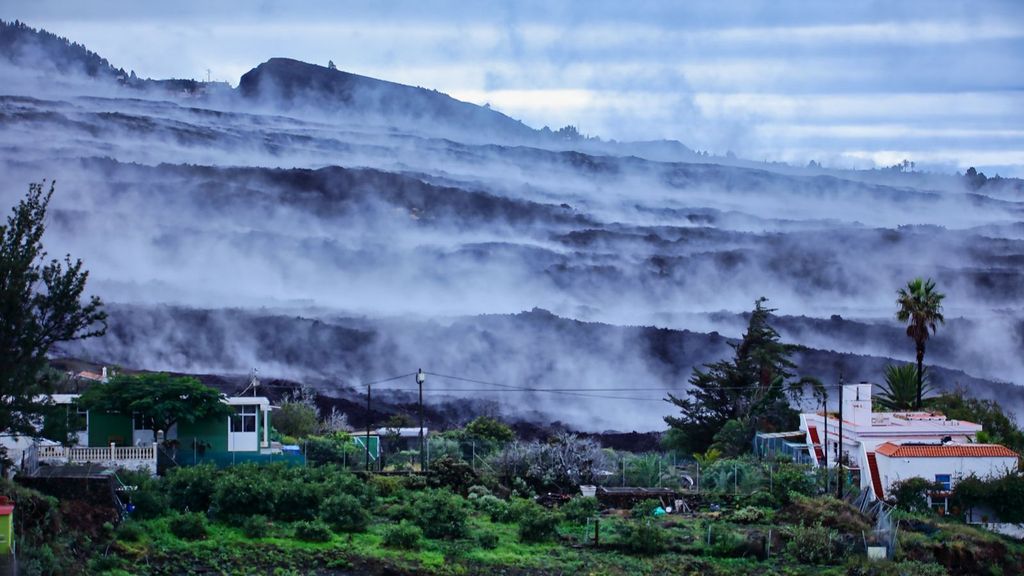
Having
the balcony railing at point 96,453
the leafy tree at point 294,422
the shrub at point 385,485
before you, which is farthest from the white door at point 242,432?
the leafy tree at point 294,422

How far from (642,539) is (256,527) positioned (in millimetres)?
6867

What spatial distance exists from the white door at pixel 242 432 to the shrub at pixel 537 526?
364 inches

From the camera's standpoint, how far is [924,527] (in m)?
25.4

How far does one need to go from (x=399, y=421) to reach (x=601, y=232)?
127 feet

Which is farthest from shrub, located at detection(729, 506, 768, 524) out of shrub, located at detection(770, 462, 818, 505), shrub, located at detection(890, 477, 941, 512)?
shrub, located at detection(890, 477, 941, 512)

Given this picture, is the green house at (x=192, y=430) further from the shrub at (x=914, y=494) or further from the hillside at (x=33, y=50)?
the hillside at (x=33, y=50)

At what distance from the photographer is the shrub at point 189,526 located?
21.8 metres

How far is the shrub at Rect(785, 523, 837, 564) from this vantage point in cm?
2325

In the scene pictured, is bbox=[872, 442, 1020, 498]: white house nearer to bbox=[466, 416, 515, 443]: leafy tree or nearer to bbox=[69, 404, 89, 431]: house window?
bbox=[466, 416, 515, 443]: leafy tree

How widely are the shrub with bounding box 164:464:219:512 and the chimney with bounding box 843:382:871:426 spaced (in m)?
15.8

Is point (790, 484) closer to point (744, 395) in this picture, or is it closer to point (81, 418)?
point (744, 395)

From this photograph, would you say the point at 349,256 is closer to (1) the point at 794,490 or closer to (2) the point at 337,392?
(2) the point at 337,392

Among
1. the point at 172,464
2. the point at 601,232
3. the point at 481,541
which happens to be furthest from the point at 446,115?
the point at 481,541

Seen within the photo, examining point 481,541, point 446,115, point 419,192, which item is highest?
point 446,115
